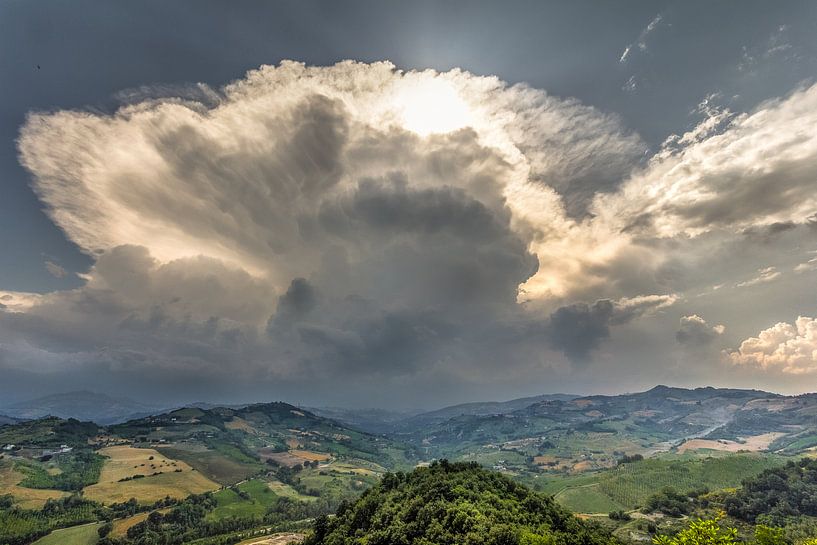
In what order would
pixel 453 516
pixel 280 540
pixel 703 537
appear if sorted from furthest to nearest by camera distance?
pixel 280 540 → pixel 453 516 → pixel 703 537

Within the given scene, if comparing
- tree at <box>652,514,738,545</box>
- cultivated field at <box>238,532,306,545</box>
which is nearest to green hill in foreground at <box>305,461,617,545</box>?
tree at <box>652,514,738,545</box>

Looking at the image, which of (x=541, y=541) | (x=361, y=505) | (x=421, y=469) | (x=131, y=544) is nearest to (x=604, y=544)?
(x=541, y=541)

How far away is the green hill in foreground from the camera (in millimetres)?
84688

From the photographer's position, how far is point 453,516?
305 ft

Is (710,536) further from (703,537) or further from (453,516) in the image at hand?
(453,516)

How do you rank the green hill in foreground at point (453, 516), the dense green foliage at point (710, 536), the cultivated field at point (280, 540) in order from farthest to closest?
the cultivated field at point (280, 540), the green hill in foreground at point (453, 516), the dense green foliage at point (710, 536)

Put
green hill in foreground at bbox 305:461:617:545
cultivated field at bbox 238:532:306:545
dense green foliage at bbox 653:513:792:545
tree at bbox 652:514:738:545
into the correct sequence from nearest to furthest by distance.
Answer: tree at bbox 652:514:738:545, dense green foliage at bbox 653:513:792:545, green hill in foreground at bbox 305:461:617:545, cultivated field at bbox 238:532:306:545

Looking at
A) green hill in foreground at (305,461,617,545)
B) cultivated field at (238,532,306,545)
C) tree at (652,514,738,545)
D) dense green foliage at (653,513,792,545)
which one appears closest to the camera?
tree at (652,514,738,545)

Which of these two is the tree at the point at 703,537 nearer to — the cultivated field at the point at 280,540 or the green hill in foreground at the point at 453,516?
the green hill in foreground at the point at 453,516

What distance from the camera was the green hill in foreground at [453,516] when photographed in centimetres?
8469

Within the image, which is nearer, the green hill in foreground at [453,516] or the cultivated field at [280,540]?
the green hill in foreground at [453,516]

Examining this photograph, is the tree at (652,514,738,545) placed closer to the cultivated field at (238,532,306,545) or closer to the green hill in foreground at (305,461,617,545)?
the green hill in foreground at (305,461,617,545)

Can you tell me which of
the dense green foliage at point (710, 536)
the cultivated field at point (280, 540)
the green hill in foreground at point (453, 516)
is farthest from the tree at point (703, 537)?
the cultivated field at point (280, 540)

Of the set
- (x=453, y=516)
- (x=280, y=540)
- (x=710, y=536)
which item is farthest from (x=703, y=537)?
(x=280, y=540)
